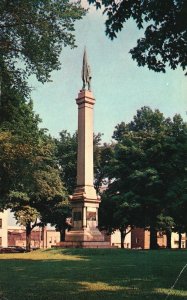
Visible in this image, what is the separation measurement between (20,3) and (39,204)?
34.5m


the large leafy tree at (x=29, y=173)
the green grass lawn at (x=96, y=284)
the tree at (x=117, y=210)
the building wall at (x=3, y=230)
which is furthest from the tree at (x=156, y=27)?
the building wall at (x=3, y=230)

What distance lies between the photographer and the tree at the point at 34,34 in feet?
54.6

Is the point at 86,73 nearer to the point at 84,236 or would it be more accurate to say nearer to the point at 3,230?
the point at 84,236

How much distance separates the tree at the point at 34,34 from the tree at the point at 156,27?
645 centimetres

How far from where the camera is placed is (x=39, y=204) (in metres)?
48.7

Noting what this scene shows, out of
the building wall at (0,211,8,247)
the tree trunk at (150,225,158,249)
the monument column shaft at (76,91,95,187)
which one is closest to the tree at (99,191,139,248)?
the tree trunk at (150,225,158,249)

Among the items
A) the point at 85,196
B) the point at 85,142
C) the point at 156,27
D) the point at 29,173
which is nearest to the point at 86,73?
the point at 85,142

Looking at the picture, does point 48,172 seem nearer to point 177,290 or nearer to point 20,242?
point 177,290

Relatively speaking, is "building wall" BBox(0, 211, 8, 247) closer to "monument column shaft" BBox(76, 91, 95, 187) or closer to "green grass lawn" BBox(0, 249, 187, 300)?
"monument column shaft" BBox(76, 91, 95, 187)

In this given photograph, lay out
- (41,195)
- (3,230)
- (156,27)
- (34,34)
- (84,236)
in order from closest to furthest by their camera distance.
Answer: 1. (156,27)
2. (34,34)
3. (84,236)
4. (41,195)
5. (3,230)

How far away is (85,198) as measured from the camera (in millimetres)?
34219

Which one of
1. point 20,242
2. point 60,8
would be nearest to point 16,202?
point 60,8

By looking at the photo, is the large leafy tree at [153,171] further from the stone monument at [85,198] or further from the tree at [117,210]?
the stone monument at [85,198]

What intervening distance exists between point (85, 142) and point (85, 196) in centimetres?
427
